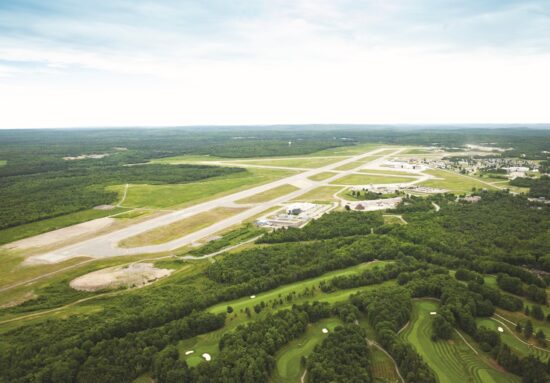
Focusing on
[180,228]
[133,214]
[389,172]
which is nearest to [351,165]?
[389,172]

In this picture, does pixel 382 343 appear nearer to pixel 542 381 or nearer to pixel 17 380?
pixel 542 381

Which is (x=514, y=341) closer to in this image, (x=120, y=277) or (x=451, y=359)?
(x=451, y=359)

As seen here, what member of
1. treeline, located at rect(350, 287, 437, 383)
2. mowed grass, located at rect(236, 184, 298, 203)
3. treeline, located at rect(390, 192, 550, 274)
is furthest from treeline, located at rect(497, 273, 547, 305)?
mowed grass, located at rect(236, 184, 298, 203)

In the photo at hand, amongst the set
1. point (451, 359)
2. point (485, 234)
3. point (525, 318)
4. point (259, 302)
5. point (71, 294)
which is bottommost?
point (71, 294)

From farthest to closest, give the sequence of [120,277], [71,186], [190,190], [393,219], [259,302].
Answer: [71,186], [190,190], [393,219], [120,277], [259,302]

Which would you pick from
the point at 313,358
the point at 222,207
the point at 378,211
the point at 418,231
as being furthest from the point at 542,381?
the point at 222,207

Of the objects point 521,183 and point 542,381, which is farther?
point 521,183

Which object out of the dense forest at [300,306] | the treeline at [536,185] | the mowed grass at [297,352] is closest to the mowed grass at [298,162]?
the treeline at [536,185]
